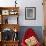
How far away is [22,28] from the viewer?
6.07 meters

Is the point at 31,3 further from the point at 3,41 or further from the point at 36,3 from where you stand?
the point at 3,41

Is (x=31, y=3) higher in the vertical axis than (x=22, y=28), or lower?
higher

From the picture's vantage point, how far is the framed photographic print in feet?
19.9

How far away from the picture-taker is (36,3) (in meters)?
6.09

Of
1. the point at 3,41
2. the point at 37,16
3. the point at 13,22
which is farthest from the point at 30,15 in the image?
the point at 3,41

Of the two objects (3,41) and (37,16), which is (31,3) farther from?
(3,41)

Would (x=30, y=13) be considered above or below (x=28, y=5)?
below

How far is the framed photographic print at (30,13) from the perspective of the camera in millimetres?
6070

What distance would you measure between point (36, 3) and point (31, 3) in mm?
191

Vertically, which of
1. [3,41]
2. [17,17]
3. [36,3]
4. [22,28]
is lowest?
[3,41]

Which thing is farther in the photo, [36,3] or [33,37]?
[36,3]

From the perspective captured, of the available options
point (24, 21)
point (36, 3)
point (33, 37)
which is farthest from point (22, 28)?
point (36, 3)

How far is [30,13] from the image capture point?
240 inches

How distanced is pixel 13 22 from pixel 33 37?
3.28ft
